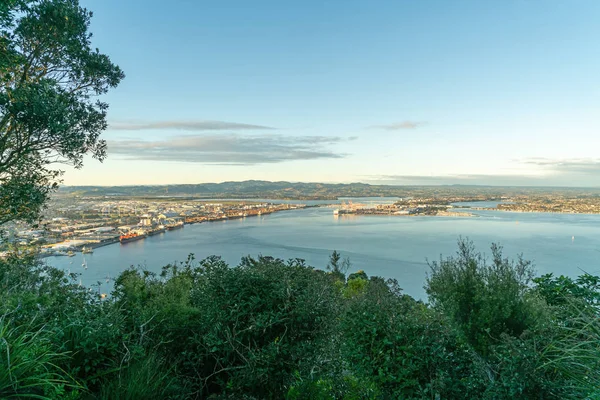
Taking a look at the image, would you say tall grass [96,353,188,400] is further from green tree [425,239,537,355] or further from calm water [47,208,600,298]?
calm water [47,208,600,298]

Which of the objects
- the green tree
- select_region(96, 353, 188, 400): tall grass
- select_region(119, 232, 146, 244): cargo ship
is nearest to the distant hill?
select_region(119, 232, 146, 244): cargo ship

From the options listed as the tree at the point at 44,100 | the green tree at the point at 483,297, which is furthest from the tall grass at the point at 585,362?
the tree at the point at 44,100

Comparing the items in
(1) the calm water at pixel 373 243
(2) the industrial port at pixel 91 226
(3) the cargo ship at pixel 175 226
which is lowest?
(1) the calm water at pixel 373 243

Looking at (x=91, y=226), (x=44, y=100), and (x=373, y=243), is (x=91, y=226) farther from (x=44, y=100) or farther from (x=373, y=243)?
(x=373, y=243)

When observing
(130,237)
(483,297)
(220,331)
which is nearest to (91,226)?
(130,237)

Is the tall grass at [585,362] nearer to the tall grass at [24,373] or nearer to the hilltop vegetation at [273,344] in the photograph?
the hilltop vegetation at [273,344]

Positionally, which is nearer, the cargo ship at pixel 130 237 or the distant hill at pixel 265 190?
the cargo ship at pixel 130 237

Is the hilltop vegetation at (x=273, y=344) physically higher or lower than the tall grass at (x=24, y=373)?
lower
